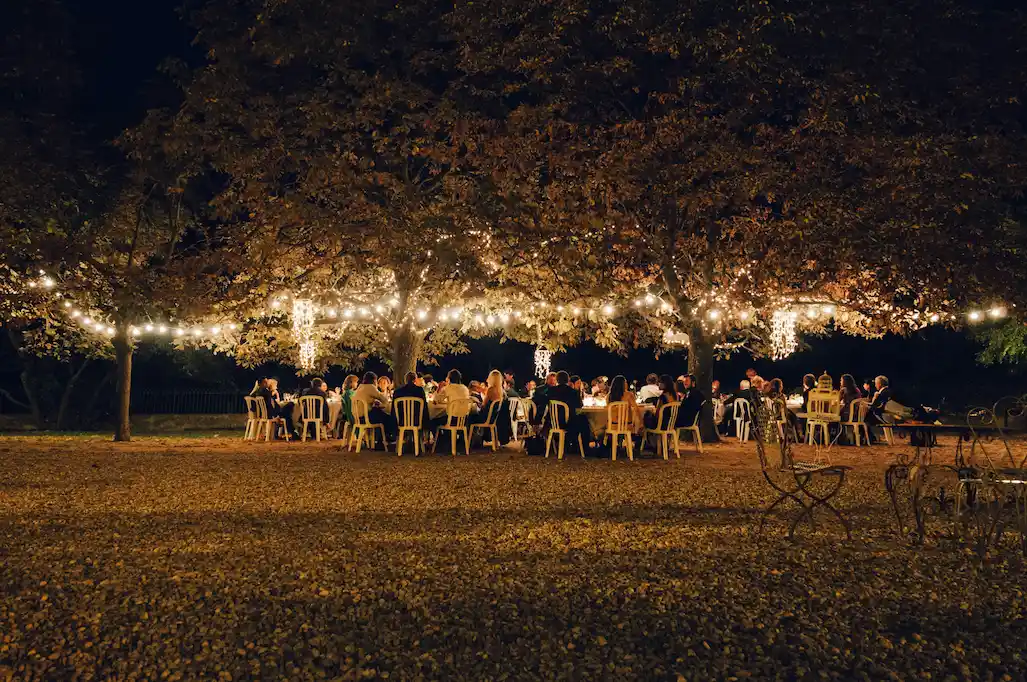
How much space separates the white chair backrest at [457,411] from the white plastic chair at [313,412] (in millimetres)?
3861

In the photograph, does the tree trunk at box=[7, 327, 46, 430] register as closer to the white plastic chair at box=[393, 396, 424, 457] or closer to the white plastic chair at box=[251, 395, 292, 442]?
the white plastic chair at box=[251, 395, 292, 442]

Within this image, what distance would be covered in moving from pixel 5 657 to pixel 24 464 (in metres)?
9.49

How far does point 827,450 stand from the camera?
16.3 m

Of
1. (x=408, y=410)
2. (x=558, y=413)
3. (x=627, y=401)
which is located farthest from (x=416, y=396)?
(x=627, y=401)

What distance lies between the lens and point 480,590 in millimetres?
5496

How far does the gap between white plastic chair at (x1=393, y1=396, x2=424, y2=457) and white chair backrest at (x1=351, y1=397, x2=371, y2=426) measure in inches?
22.1

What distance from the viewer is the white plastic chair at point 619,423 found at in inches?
560

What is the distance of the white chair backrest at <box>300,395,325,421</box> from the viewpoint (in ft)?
59.3

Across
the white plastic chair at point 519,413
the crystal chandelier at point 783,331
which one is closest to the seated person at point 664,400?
the white plastic chair at point 519,413

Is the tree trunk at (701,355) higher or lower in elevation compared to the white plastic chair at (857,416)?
higher

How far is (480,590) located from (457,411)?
Answer: 949 centimetres

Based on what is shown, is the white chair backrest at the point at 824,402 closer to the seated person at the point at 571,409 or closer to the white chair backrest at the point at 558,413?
the seated person at the point at 571,409

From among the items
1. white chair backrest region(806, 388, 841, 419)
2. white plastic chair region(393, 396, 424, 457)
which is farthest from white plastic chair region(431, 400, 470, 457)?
white chair backrest region(806, 388, 841, 419)

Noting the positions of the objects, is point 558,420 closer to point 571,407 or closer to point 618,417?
point 571,407
